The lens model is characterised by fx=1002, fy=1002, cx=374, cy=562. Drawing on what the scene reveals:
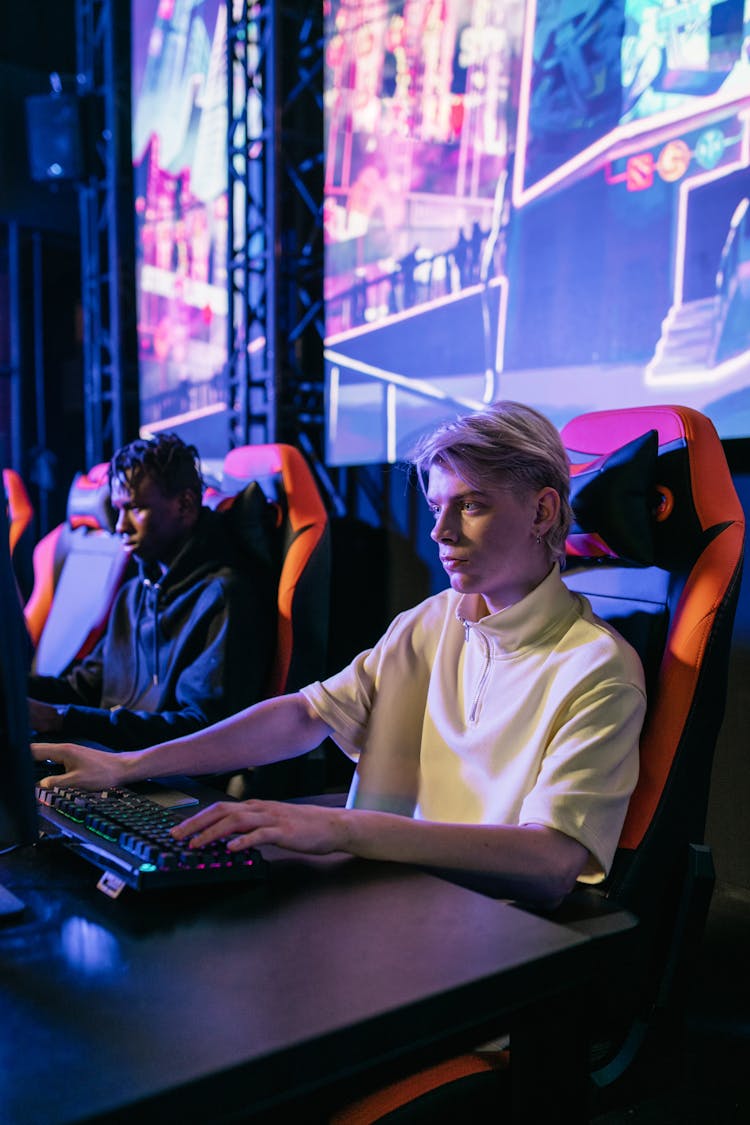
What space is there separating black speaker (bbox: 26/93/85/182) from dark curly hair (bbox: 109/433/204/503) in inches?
110

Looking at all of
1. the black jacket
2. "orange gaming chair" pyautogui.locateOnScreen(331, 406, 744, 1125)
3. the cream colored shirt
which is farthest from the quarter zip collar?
the black jacket

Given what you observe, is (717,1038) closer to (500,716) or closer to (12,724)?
(500,716)

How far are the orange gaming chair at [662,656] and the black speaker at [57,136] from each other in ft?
12.8

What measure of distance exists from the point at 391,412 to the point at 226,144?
1412mm

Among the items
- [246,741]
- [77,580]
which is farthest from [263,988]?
[77,580]

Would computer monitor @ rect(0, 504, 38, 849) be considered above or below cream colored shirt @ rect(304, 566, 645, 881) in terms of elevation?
above

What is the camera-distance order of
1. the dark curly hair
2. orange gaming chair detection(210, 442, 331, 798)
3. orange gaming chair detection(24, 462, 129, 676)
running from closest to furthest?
orange gaming chair detection(210, 442, 331, 798) → the dark curly hair → orange gaming chair detection(24, 462, 129, 676)

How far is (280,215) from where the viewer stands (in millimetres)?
3428

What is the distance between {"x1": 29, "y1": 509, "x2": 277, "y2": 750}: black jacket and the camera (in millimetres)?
1862

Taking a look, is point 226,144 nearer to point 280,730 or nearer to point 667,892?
point 280,730

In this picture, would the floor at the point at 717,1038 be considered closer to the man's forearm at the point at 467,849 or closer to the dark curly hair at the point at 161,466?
the man's forearm at the point at 467,849

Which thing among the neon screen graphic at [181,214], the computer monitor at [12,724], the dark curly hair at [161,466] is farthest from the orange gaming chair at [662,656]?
the neon screen graphic at [181,214]

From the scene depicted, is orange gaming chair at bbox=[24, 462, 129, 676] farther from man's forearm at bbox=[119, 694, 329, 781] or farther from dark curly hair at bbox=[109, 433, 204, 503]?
man's forearm at bbox=[119, 694, 329, 781]

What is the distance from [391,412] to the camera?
10.1ft
